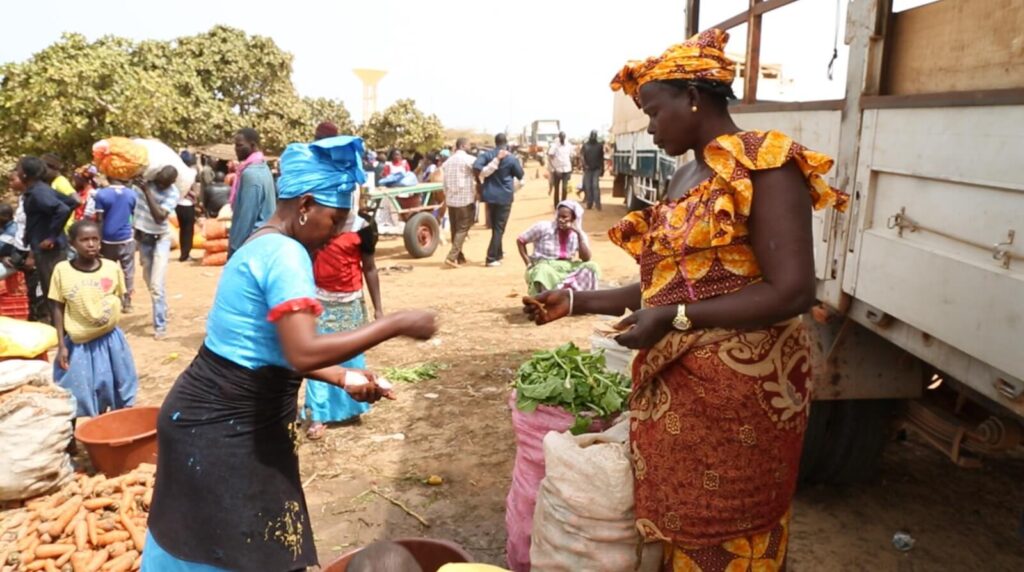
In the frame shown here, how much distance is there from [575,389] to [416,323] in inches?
51.0

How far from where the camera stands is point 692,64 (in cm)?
198

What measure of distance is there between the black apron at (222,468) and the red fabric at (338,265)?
105 inches

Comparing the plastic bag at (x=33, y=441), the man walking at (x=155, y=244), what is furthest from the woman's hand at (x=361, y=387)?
the man walking at (x=155, y=244)

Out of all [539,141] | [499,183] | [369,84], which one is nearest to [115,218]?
[499,183]

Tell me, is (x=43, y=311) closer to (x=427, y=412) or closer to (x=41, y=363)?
(x=41, y=363)

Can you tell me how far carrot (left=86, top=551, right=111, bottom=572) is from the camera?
341 cm

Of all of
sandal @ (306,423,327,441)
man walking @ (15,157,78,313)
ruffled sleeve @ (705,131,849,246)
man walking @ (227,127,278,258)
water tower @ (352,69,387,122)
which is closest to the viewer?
ruffled sleeve @ (705,131,849,246)

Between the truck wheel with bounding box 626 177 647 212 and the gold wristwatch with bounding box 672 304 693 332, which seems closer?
the gold wristwatch with bounding box 672 304 693 332

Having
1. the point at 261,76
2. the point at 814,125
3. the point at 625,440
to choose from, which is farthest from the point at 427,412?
the point at 261,76

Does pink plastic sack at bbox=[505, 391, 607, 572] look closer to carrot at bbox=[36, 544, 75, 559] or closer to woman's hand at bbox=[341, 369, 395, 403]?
woman's hand at bbox=[341, 369, 395, 403]

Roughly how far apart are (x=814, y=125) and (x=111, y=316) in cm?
430

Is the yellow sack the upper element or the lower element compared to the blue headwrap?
lower

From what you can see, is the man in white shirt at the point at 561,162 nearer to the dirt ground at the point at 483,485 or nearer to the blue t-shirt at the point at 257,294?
the dirt ground at the point at 483,485

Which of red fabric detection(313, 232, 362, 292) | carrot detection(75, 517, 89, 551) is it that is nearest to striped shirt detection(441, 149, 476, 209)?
red fabric detection(313, 232, 362, 292)
